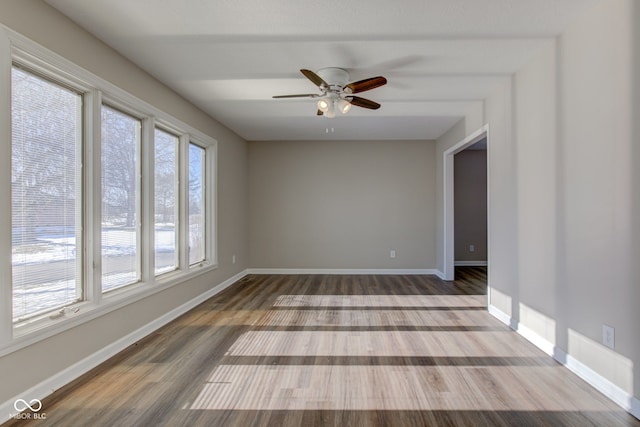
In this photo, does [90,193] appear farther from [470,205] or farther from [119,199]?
[470,205]

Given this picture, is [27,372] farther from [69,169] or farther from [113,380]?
[69,169]

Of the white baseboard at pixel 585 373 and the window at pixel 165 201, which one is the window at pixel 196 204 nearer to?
the window at pixel 165 201

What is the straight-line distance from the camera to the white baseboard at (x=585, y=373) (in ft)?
6.21

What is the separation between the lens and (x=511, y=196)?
3.29 meters

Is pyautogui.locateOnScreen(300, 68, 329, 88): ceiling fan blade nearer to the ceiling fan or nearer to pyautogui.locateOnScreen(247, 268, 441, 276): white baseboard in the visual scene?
the ceiling fan

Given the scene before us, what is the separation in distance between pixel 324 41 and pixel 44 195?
2.25m

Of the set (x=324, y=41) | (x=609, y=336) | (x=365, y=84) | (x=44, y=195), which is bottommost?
(x=609, y=336)

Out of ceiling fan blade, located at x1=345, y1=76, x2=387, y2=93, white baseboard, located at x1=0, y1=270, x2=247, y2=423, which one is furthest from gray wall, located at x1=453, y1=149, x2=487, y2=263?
white baseboard, located at x1=0, y1=270, x2=247, y2=423

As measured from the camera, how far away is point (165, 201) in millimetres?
3654

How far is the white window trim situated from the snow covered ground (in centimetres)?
9

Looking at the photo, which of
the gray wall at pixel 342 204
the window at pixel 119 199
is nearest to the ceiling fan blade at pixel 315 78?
the window at pixel 119 199

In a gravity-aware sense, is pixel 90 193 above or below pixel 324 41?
below

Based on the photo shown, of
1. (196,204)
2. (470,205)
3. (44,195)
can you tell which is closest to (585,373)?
(44,195)

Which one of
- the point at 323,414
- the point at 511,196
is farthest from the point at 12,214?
the point at 511,196
